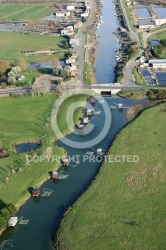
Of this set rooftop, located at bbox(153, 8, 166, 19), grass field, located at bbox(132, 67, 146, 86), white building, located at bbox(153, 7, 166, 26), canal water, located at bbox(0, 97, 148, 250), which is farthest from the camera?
rooftop, located at bbox(153, 8, 166, 19)

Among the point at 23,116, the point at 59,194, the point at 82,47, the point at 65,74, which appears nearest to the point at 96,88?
the point at 65,74

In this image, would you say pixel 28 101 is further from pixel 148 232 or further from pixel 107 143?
pixel 148 232

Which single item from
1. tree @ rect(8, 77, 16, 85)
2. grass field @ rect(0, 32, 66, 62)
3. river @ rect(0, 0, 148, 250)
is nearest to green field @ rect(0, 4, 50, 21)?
grass field @ rect(0, 32, 66, 62)

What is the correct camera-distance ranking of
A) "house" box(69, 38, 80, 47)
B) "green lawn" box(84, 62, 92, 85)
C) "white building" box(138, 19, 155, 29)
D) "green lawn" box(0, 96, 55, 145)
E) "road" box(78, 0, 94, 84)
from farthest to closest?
1. "white building" box(138, 19, 155, 29)
2. "house" box(69, 38, 80, 47)
3. "road" box(78, 0, 94, 84)
4. "green lawn" box(84, 62, 92, 85)
5. "green lawn" box(0, 96, 55, 145)

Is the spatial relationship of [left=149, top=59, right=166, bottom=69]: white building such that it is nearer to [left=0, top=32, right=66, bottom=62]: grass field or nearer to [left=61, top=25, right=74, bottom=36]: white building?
[left=0, top=32, right=66, bottom=62]: grass field

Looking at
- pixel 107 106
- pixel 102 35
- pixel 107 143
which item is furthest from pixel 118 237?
pixel 102 35

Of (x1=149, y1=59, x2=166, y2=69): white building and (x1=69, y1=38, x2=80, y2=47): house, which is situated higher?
(x1=69, y1=38, x2=80, y2=47): house
